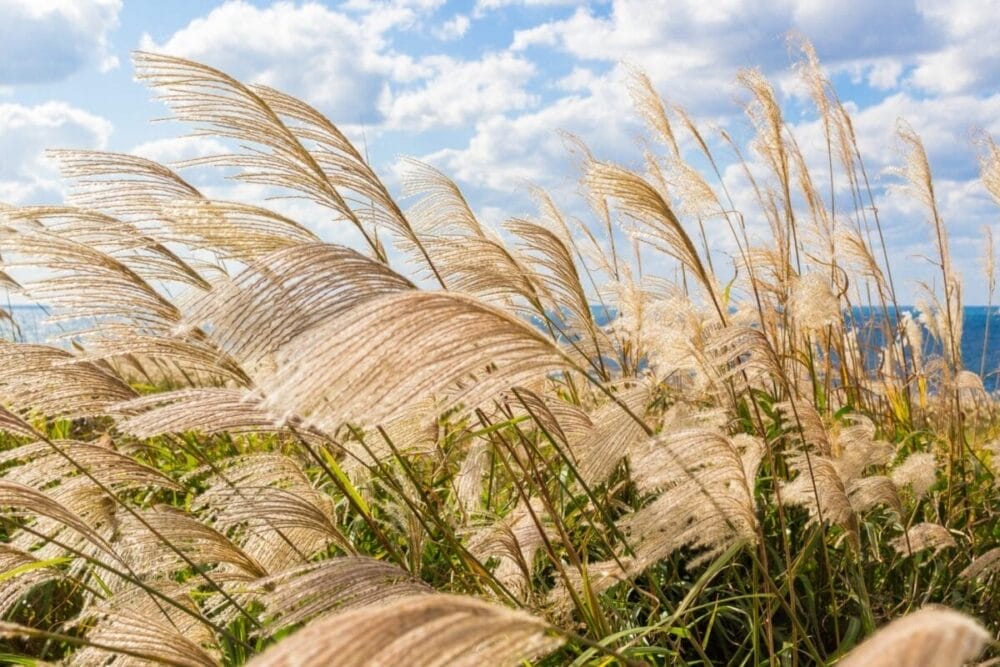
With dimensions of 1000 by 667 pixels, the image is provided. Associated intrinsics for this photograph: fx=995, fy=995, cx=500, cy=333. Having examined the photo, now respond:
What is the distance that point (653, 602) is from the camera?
130 inches

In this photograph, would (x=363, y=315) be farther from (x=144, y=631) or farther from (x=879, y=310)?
(x=879, y=310)

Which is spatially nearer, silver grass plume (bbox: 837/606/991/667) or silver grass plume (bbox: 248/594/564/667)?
silver grass plume (bbox: 837/606/991/667)

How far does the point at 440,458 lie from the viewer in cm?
384

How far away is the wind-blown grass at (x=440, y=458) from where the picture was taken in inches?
51.3

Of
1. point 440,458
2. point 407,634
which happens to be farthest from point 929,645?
point 440,458

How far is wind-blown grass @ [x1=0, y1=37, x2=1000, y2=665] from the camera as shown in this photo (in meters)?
1.30

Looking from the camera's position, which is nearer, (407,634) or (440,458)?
(407,634)

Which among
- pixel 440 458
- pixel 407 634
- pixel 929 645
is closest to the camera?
pixel 929 645

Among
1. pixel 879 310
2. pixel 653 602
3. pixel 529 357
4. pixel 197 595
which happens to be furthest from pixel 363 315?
pixel 879 310

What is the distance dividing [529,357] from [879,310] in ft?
15.4

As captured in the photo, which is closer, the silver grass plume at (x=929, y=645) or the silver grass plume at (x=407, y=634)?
the silver grass plume at (x=929, y=645)

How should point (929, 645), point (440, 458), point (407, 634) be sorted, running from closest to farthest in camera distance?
point (929, 645)
point (407, 634)
point (440, 458)

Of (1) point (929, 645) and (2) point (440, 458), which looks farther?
(2) point (440, 458)

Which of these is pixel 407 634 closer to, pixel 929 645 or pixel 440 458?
pixel 929 645
